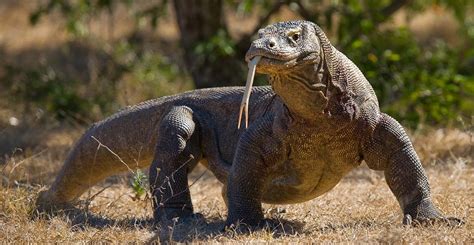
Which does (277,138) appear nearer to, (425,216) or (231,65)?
→ (425,216)

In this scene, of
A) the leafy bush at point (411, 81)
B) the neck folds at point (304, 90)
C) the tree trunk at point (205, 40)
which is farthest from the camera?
the tree trunk at point (205, 40)

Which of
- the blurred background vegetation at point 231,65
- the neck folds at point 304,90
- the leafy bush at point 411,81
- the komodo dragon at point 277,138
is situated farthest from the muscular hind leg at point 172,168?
the leafy bush at point 411,81

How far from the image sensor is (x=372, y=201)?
21.4 feet

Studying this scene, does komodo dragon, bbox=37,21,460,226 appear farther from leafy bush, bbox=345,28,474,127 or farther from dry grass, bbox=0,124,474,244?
leafy bush, bbox=345,28,474,127

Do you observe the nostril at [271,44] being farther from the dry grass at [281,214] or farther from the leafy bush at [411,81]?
the leafy bush at [411,81]

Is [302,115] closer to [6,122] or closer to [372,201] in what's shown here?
[372,201]

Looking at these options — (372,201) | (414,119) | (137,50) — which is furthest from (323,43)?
(137,50)

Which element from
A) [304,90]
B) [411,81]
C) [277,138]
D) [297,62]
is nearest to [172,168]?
[277,138]

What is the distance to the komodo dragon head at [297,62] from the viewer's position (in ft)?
15.4

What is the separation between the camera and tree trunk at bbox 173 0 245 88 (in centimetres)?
1033

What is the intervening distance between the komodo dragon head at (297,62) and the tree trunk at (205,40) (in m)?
5.14

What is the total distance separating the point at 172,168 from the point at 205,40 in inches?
180

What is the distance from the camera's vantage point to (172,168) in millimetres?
5918

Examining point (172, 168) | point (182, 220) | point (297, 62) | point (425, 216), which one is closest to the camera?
point (297, 62)
